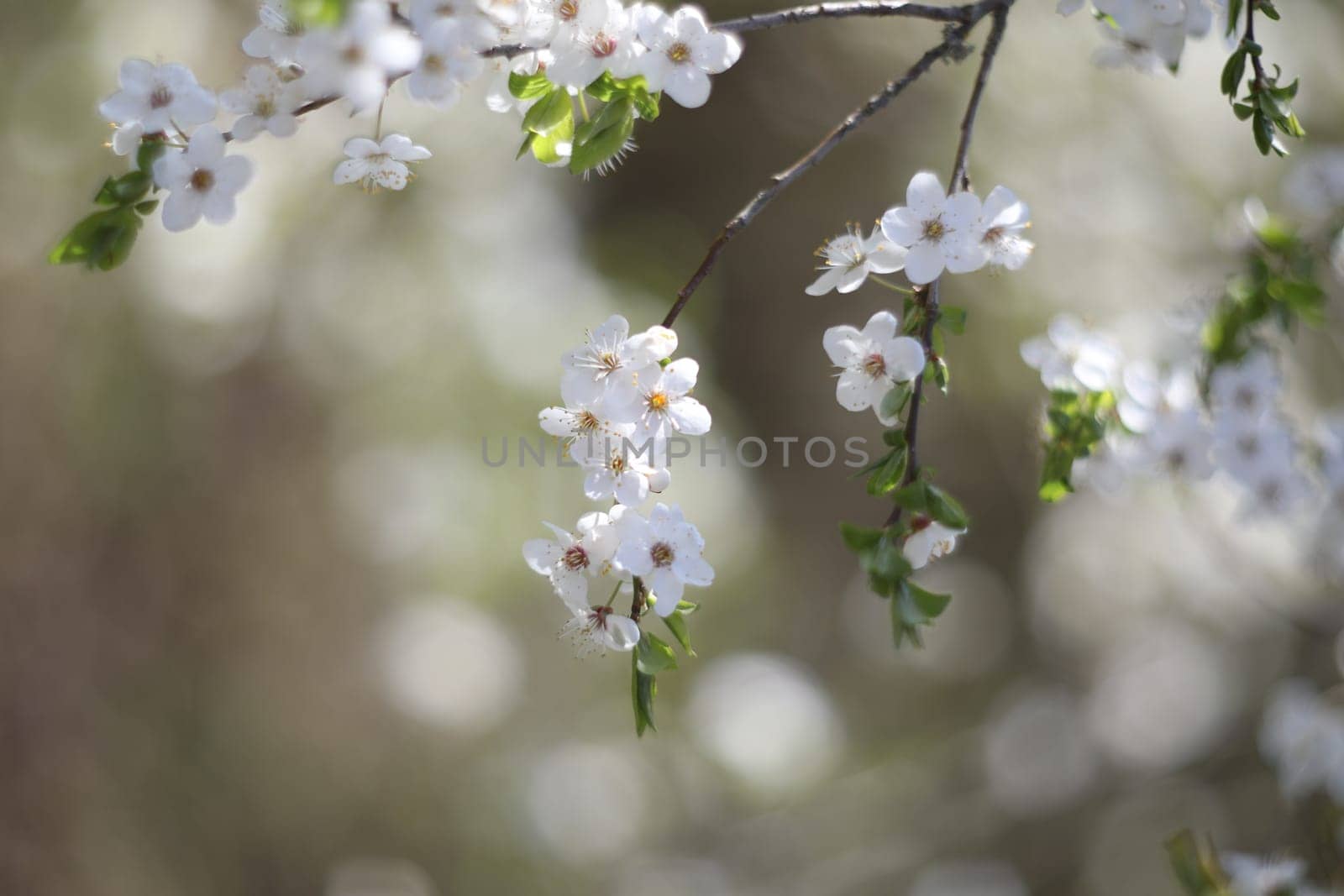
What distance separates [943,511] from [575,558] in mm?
187

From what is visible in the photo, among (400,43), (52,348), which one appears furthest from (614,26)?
(52,348)

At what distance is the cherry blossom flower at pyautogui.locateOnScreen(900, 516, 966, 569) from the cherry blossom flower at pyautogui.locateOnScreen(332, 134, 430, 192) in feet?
1.05

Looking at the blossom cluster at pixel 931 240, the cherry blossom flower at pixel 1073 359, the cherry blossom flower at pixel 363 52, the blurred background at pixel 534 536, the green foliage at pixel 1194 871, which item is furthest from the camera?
the blurred background at pixel 534 536

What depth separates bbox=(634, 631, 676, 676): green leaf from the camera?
0.45 m

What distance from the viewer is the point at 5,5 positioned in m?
1.52

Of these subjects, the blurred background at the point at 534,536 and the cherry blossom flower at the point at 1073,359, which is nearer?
the cherry blossom flower at the point at 1073,359

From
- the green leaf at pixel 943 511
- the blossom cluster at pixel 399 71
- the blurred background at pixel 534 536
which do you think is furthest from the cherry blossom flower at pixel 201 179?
the blurred background at pixel 534 536

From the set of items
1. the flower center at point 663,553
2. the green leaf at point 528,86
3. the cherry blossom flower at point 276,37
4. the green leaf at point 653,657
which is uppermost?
the cherry blossom flower at point 276,37

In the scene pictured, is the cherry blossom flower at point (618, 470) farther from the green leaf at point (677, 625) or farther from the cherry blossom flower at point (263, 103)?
the cherry blossom flower at point (263, 103)

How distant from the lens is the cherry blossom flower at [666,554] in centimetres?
44

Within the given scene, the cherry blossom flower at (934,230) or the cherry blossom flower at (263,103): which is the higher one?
the cherry blossom flower at (263,103)

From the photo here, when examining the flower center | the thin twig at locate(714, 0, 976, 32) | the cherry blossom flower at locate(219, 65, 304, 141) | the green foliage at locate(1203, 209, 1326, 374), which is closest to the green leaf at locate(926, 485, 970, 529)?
the flower center

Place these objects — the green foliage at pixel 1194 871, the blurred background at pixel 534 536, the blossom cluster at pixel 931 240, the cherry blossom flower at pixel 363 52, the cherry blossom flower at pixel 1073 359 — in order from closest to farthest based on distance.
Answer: the cherry blossom flower at pixel 363 52
the blossom cluster at pixel 931 240
the green foliage at pixel 1194 871
the cherry blossom flower at pixel 1073 359
the blurred background at pixel 534 536

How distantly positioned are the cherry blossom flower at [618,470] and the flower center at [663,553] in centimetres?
2
